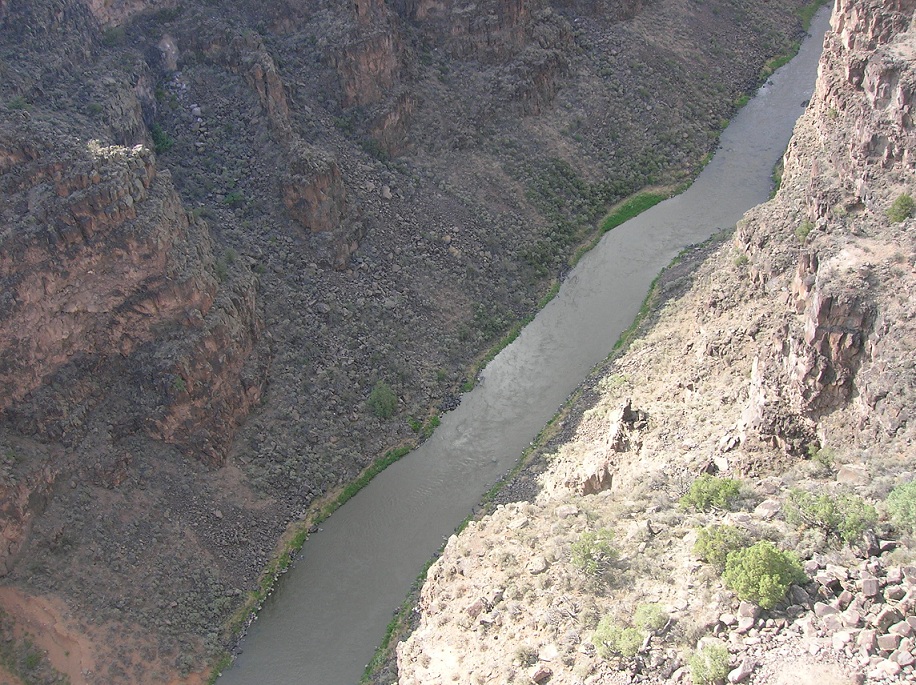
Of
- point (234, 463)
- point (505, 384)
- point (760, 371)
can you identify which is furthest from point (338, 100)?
point (760, 371)

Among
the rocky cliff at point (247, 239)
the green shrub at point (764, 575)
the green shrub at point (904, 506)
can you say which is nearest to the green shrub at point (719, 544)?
the green shrub at point (764, 575)

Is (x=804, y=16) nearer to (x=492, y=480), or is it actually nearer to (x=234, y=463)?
(x=492, y=480)

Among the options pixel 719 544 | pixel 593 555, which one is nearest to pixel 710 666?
pixel 719 544

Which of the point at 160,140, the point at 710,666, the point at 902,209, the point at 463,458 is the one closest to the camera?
the point at 710,666

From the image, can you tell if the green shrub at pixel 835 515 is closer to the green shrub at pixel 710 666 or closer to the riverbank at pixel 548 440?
the green shrub at pixel 710 666

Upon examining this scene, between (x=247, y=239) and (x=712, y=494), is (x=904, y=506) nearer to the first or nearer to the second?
(x=712, y=494)

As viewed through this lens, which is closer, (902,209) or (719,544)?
(719,544)
